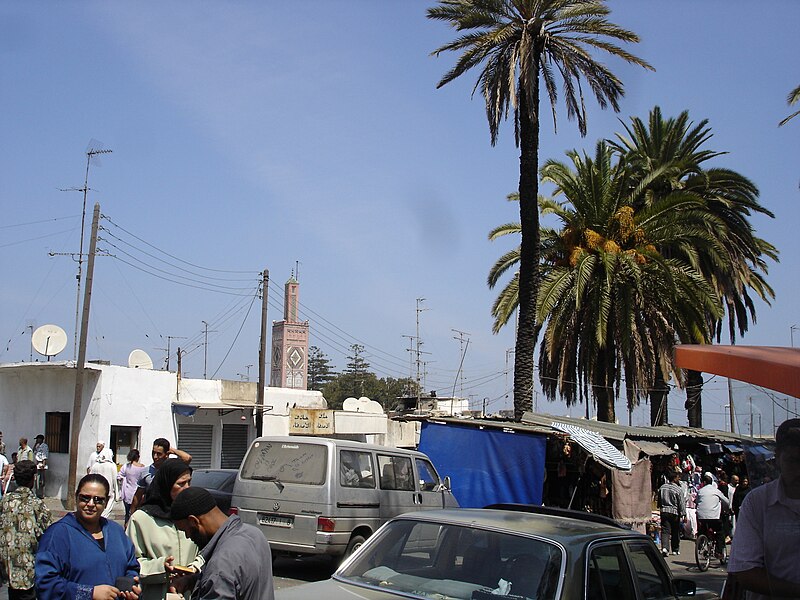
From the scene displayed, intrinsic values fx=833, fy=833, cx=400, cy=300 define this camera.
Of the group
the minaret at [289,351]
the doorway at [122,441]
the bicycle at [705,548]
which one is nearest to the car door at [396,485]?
the bicycle at [705,548]

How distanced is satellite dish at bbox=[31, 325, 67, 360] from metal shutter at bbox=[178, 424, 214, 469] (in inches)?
202

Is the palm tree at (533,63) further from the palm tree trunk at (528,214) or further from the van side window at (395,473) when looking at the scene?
the van side window at (395,473)

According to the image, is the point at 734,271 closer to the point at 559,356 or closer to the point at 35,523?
the point at 559,356

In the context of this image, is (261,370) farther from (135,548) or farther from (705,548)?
(135,548)

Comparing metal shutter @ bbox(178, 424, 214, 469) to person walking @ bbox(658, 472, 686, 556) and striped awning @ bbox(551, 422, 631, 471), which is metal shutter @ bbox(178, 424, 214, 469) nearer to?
striped awning @ bbox(551, 422, 631, 471)

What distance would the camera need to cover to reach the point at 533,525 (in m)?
5.95

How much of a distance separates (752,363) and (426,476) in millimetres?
9874

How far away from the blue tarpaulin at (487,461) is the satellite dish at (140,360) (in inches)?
703

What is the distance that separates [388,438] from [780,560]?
129ft

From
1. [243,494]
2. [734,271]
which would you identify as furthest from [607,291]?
[243,494]

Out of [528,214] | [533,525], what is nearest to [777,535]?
[533,525]

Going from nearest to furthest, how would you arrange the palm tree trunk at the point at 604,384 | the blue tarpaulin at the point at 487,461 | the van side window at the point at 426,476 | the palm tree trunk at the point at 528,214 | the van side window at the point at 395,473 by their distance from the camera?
the van side window at the point at 395,473
the van side window at the point at 426,476
the blue tarpaulin at the point at 487,461
the palm tree trunk at the point at 528,214
the palm tree trunk at the point at 604,384

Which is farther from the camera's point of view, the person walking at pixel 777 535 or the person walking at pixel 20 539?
the person walking at pixel 20 539

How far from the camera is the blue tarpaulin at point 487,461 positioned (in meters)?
17.8
